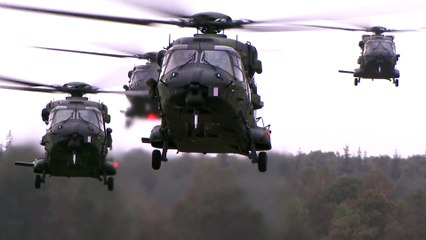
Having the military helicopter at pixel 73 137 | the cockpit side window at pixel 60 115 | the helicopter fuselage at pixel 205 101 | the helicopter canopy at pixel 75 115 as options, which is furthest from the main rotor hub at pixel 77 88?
the helicopter fuselage at pixel 205 101

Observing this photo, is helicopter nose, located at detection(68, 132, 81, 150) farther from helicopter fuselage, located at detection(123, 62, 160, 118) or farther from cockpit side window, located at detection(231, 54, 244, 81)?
cockpit side window, located at detection(231, 54, 244, 81)

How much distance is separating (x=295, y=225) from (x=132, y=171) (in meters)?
6.18

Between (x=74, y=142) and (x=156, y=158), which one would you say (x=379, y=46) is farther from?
(x=156, y=158)

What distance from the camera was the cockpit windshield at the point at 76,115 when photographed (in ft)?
90.1

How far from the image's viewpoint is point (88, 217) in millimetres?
38344

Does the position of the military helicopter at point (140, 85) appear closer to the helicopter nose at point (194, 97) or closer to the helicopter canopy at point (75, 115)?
the helicopter canopy at point (75, 115)

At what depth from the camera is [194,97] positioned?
1841 cm

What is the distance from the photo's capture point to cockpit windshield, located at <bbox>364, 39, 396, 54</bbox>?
3566 centimetres

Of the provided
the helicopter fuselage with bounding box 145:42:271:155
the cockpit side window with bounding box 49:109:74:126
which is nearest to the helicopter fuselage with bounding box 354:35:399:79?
the cockpit side window with bounding box 49:109:74:126

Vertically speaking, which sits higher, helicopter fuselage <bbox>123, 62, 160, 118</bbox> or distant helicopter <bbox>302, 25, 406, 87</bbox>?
distant helicopter <bbox>302, 25, 406, 87</bbox>

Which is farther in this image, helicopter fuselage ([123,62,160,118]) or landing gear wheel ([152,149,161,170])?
helicopter fuselage ([123,62,160,118])

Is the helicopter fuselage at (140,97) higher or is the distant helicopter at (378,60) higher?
the distant helicopter at (378,60)

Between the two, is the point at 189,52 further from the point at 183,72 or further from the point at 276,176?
the point at 276,176

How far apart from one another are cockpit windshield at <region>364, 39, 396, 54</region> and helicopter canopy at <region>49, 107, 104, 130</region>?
37.7ft
